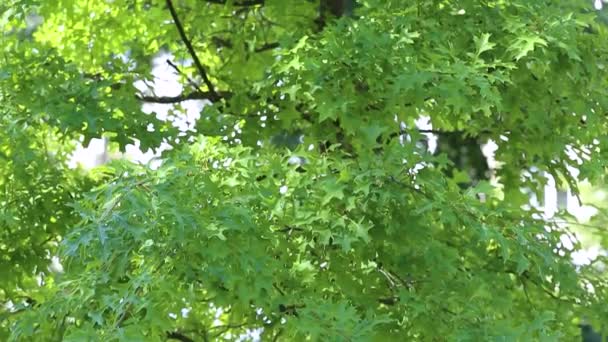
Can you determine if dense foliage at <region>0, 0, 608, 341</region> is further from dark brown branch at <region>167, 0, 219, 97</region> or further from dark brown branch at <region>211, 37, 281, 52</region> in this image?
dark brown branch at <region>211, 37, 281, 52</region>

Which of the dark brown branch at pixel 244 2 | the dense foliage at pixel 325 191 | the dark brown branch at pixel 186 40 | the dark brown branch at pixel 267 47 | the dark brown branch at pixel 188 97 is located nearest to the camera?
the dense foliage at pixel 325 191

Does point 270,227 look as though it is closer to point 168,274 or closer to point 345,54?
point 168,274

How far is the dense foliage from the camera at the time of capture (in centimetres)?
329

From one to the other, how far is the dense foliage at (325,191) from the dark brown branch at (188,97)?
0.07ft

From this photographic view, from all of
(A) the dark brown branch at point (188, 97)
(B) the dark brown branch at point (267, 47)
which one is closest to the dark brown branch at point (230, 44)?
(B) the dark brown branch at point (267, 47)

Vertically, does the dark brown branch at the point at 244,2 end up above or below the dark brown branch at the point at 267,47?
above

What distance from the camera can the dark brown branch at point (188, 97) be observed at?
17.3 feet

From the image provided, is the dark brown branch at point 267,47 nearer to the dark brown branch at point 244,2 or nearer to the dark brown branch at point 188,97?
the dark brown branch at point 244,2

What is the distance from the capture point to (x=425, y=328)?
12.2ft

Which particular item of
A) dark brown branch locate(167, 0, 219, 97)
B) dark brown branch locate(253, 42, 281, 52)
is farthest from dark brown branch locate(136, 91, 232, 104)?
dark brown branch locate(253, 42, 281, 52)

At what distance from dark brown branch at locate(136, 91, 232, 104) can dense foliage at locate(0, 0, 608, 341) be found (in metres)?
0.02

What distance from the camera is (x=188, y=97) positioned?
5.42 m

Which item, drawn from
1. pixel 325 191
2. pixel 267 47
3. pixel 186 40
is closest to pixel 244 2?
pixel 267 47

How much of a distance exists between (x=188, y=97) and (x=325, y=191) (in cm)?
204
